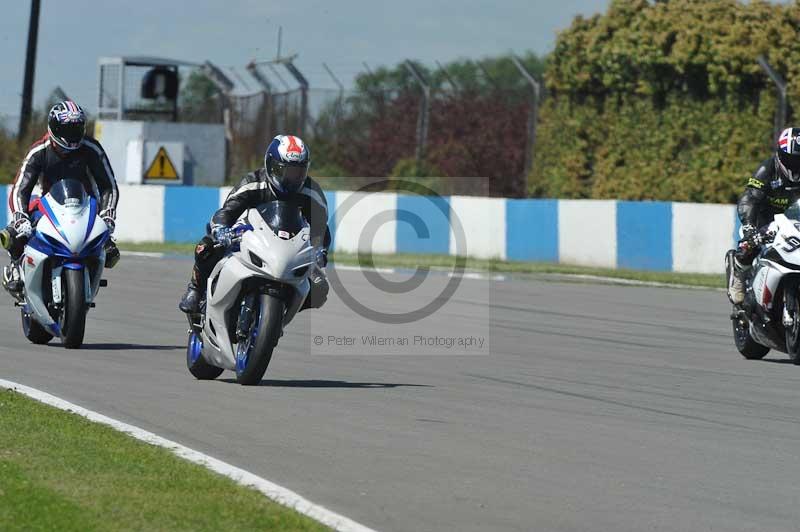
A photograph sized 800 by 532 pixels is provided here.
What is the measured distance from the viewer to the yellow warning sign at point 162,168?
1320 inches

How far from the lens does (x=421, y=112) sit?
36.5m

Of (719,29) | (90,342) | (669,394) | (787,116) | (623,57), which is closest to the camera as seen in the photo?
(669,394)

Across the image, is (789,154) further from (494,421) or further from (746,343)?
(494,421)

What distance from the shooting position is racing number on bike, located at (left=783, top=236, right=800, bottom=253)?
42.5ft

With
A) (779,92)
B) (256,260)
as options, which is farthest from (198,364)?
(779,92)

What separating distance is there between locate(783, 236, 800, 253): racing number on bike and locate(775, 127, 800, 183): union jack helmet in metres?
0.78

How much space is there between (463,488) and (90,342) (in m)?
6.84

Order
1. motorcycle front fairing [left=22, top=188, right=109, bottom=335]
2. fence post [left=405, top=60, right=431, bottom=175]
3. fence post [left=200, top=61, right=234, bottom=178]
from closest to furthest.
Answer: motorcycle front fairing [left=22, top=188, right=109, bottom=335]
fence post [left=405, top=60, right=431, bottom=175]
fence post [left=200, top=61, right=234, bottom=178]

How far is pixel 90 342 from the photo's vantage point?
1373 cm

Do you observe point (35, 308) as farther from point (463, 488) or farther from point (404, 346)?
point (463, 488)

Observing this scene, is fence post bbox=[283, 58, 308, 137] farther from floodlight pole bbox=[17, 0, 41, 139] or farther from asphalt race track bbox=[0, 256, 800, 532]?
asphalt race track bbox=[0, 256, 800, 532]

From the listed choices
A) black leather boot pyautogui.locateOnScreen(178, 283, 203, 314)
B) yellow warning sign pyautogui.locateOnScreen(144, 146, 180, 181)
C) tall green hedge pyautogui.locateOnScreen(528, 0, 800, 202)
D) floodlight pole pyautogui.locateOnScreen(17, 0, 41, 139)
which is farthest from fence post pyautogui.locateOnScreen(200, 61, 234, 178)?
black leather boot pyautogui.locateOnScreen(178, 283, 203, 314)

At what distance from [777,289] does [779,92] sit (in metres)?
14.5

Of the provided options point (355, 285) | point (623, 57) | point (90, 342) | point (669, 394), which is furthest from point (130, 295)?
point (623, 57)
